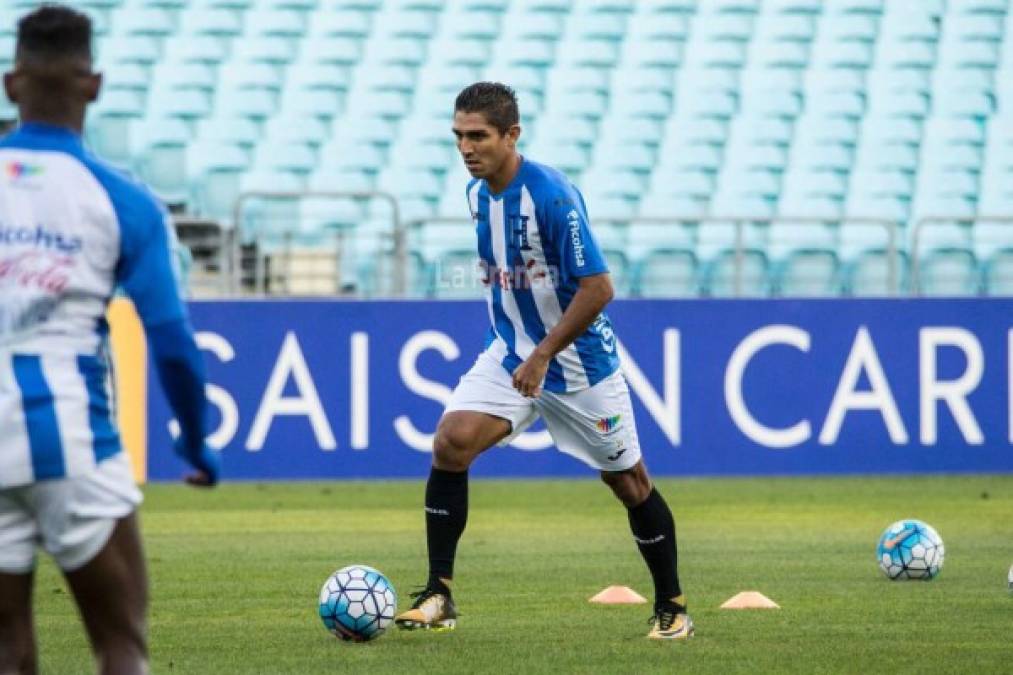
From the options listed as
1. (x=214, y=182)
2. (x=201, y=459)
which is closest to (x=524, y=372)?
(x=201, y=459)

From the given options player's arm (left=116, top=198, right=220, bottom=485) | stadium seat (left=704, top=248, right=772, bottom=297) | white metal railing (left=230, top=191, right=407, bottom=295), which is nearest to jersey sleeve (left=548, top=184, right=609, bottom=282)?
player's arm (left=116, top=198, right=220, bottom=485)

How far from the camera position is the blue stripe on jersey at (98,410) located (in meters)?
4.13

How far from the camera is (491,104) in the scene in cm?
756

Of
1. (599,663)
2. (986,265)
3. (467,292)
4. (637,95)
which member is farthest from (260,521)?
(637,95)

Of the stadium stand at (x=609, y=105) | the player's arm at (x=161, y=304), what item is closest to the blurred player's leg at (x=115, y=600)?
the player's arm at (x=161, y=304)

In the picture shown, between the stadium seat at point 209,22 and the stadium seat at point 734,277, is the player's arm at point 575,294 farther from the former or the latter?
the stadium seat at point 209,22

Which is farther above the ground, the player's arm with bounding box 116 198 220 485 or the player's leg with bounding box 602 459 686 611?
the player's arm with bounding box 116 198 220 485

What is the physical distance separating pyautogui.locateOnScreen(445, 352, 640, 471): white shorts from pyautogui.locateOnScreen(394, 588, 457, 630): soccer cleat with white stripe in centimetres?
67

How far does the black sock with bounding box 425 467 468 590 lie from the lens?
→ 25.3ft

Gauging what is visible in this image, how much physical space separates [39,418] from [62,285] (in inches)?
11.0

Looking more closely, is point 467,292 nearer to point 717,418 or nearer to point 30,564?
point 717,418

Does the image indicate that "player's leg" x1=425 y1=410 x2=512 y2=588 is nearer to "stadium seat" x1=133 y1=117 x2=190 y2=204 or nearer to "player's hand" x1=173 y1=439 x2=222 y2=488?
"player's hand" x1=173 y1=439 x2=222 y2=488

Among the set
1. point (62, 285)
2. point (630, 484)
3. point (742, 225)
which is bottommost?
point (630, 484)

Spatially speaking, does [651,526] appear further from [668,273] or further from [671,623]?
[668,273]
